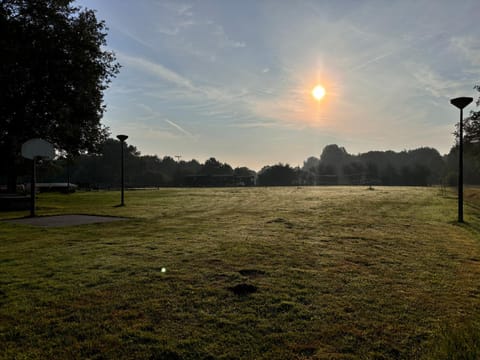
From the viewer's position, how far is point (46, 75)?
2128cm

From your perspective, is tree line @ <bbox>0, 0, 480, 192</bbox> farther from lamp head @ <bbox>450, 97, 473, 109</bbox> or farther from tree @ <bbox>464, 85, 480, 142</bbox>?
tree @ <bbox>464, 85, 480, 142</bbox>

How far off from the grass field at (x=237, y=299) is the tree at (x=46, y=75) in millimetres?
15456

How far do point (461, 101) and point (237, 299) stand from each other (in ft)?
44.9

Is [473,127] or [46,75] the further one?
[473,127]

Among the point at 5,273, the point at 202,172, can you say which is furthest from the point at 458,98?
the point at 202,172

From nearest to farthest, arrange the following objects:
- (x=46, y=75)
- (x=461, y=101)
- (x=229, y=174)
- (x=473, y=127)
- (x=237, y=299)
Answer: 1. (x=237, y=299)
2. (x=461, y=101)
3. (x=46, y=75)
4. (x=473, y=127)
5. (x=229, y=174)

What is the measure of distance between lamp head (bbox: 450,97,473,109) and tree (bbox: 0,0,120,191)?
21.2 meters

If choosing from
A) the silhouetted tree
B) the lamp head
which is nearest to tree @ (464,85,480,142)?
the lamp head

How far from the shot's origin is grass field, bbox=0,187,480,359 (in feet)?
10.4

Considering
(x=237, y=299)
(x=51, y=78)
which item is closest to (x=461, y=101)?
(x=237, y=299)

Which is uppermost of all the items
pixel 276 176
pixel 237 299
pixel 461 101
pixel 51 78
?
pixel 51 78

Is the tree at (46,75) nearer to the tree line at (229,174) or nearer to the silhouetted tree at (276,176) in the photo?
the tree line at (229,174)

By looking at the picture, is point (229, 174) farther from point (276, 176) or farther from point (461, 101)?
point (461, 101)

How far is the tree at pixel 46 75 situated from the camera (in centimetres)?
2044
